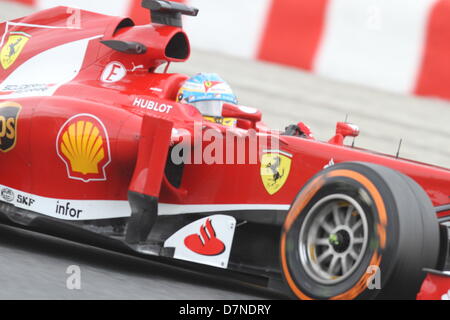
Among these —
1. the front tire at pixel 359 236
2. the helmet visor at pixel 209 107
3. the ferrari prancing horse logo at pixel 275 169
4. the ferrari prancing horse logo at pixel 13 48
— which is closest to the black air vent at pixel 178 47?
the helmet visor at pixel 209 107

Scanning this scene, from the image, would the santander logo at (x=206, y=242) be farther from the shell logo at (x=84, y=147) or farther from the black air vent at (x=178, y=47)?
the black air vent at (x=178, y=47)

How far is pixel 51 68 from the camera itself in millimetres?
6453

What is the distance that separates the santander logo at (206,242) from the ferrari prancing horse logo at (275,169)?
0.39m

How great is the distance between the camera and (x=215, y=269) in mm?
5199

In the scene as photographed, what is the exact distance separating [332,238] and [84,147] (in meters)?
1.75

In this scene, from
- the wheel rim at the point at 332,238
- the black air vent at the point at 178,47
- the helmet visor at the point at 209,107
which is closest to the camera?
the wheel rim at the point at 332,238

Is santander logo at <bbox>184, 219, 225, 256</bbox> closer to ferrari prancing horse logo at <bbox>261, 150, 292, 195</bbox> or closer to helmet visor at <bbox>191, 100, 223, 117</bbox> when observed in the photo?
ferrari prancing horse logo at <bbox>261, 150, 292, 195</bbox>

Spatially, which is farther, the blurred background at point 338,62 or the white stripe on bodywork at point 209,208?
the blurred background at point 338,62

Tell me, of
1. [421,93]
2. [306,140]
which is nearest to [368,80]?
[421,93]

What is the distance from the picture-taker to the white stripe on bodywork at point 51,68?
20.7 feet

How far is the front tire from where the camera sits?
4.16 metres

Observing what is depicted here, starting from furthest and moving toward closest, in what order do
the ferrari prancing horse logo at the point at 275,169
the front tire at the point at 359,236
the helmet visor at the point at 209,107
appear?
the helmet visor at the point at 209,107, the ferrari prancing horse logo at the point at 275,169, the front tire at the point at 359,236

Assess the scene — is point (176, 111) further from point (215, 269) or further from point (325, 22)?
point (325, 22)
